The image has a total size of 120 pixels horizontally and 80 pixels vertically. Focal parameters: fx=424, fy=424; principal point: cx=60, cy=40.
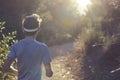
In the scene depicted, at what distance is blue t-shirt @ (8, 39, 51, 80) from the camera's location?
4.67 metres

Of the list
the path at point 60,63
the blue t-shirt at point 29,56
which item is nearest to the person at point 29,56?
the blue t-shirt at point 29,56

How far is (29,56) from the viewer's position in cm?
468

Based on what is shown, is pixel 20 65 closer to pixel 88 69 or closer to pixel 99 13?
pixel 88 69

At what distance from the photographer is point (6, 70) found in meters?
4.73

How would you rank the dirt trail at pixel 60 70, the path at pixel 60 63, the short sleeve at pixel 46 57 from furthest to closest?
the path at pixel 60 63, the dirt trail at pixel 60 70, the short sleeve at pixel 46 57

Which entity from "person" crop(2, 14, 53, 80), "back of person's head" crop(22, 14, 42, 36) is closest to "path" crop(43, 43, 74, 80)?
"person" crop(2, 14, 53, 80)

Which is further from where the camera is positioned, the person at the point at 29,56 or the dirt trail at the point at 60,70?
the dirt trail at the point at 60,70

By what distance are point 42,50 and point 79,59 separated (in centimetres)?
664

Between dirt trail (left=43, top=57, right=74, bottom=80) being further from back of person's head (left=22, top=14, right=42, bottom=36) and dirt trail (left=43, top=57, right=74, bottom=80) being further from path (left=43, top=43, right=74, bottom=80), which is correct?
back of person's head (left=22, top=14, right=42, bottom=36)

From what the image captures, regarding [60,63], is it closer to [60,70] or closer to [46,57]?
[60,70]

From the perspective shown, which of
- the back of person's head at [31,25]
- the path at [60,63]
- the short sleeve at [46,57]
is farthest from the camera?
the path at [60,63]

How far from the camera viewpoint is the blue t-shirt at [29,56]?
184 inches

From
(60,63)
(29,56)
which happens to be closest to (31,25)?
(29,56)

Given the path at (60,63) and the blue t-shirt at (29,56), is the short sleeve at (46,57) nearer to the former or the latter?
the blue t-shirt at (29,56)
